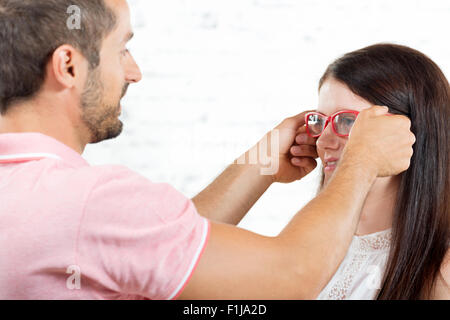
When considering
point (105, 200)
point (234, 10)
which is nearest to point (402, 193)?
point (105, 200)

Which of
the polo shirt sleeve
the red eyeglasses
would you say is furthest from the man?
the red eyeglasses

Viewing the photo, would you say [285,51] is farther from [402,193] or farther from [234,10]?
[402,193]

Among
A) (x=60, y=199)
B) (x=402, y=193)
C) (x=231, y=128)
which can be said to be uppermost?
(x=60, y=199)

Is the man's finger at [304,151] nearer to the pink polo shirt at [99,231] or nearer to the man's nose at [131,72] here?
the man's nose at [131,72]

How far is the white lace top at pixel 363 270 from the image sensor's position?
1512 millimetres

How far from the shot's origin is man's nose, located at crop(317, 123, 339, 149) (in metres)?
1.54

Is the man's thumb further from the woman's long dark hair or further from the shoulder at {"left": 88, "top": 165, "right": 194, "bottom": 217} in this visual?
the shoulder at {"left": 88, "top": 165, "right": 194, "bottom": 217}

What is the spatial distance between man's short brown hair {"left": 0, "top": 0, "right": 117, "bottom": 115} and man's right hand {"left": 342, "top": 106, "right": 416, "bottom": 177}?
0.59m

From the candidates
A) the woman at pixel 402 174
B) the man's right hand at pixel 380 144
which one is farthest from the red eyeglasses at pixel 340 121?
the man's right hand at pixel 380 144

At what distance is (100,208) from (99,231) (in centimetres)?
4

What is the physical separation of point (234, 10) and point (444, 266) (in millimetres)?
1867

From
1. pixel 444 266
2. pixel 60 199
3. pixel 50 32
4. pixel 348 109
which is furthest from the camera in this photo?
pixel 348 109

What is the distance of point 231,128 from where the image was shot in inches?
114

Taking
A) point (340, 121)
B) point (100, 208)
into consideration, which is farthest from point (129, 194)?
point (340, 121)
